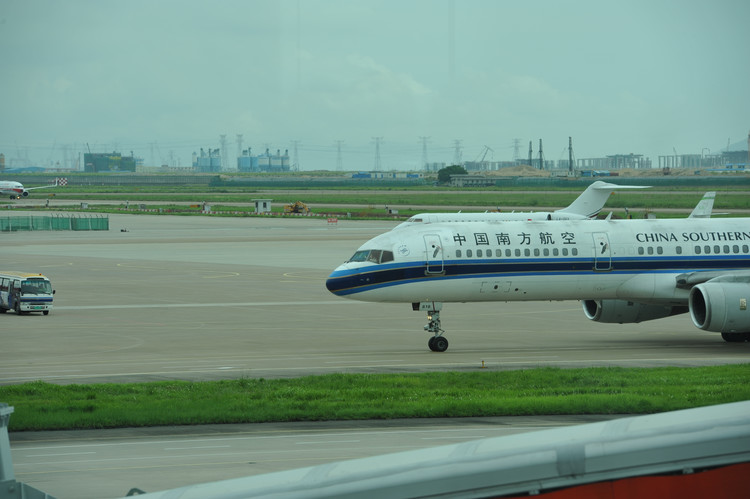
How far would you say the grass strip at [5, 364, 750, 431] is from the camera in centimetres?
2739

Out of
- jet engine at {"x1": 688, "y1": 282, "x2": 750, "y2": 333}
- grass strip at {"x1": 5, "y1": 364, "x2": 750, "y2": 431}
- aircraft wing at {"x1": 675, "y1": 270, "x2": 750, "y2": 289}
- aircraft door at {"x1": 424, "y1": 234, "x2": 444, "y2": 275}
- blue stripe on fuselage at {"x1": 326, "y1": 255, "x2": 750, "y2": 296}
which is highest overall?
aircraft door at {"x1": 424, "y1": 234, "x2": 444, "y2": 275}

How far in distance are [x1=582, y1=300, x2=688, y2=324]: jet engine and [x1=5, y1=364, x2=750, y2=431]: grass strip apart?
34.2 feet

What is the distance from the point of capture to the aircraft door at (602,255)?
139ft

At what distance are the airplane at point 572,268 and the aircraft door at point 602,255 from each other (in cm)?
4

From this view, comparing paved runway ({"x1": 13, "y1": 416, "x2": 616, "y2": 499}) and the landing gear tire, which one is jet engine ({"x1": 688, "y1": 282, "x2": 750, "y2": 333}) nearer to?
the landing gear tire

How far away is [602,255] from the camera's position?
4238cm

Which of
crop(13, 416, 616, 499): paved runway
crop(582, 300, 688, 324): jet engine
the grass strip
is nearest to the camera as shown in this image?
crop(13, 416, 616, 499): paved runway

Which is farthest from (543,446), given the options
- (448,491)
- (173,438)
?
(173,438)

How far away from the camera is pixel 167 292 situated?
203 ft

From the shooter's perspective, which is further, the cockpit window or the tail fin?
the tail fin

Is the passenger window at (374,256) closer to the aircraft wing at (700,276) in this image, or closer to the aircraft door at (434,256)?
the aircraft door at (434,256)

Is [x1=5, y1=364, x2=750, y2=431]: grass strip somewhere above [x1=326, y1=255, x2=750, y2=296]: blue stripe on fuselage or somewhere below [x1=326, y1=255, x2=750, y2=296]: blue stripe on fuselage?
below

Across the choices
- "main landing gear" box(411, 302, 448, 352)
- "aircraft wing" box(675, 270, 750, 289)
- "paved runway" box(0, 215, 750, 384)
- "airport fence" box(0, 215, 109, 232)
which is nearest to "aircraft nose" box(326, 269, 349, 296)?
"paved runway" box(0, 215, 750, 384)

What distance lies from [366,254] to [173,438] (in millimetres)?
17450
